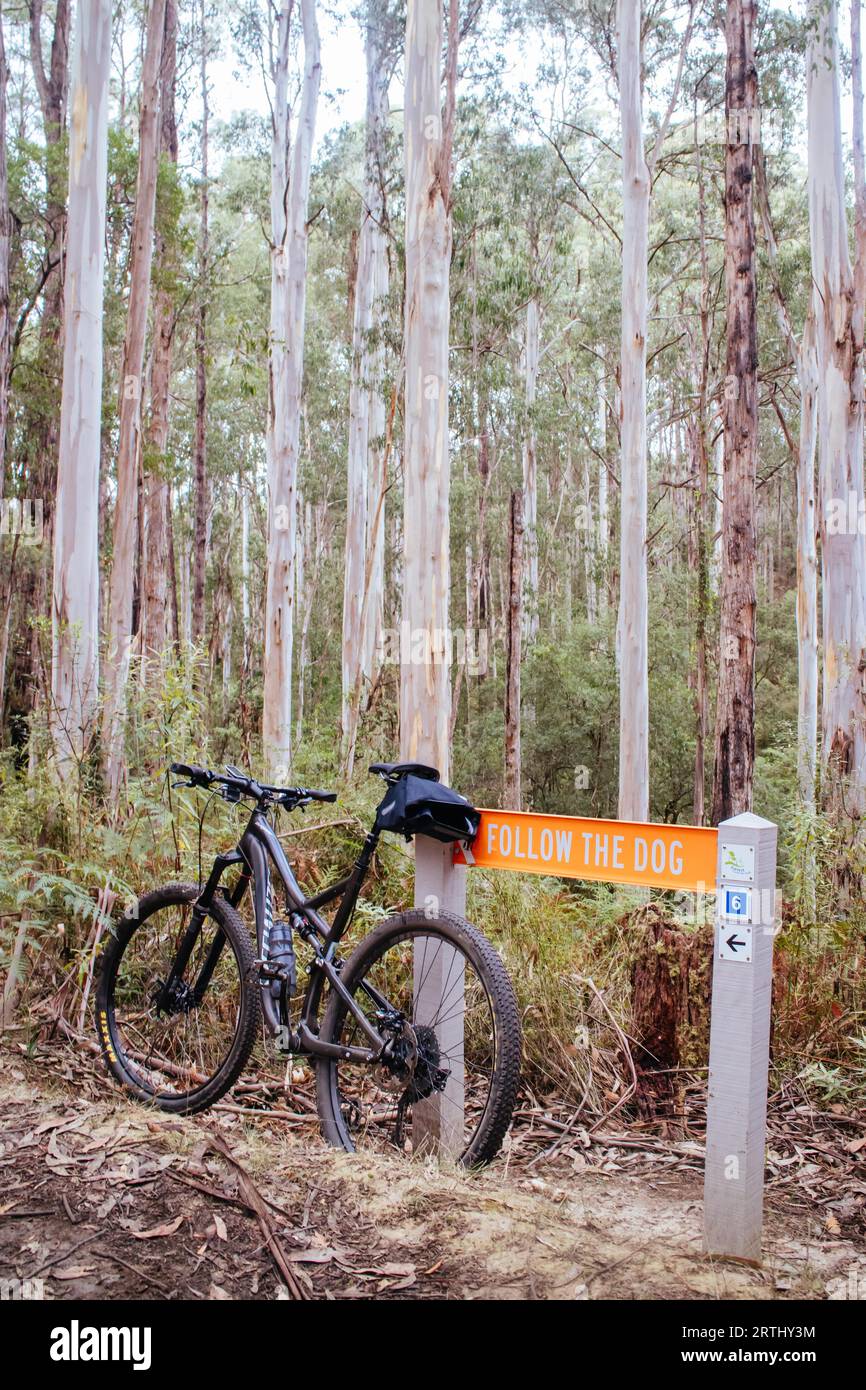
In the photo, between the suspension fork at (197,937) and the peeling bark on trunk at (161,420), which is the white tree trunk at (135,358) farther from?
the suspension fork at (197,937)

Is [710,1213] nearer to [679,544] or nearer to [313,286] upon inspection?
[679,544]

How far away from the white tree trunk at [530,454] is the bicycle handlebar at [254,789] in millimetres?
19745

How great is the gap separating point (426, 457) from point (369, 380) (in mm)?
11934

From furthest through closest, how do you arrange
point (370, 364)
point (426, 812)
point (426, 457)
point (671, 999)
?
point (370, 364) < point (426, 457) < point (671, 999) < point (426, 812)

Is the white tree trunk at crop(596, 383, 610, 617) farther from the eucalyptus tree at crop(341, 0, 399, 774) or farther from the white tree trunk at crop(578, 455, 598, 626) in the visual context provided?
the eucalyptus tree at crop(341, 0, 399, 774)

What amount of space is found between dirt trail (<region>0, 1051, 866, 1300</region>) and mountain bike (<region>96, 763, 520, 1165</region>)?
0.21m

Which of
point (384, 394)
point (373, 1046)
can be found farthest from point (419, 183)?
point (384, 394)

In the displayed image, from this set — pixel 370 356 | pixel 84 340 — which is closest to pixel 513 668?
pixel 84 340

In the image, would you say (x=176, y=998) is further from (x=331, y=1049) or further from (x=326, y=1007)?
(x=331, y=1049)

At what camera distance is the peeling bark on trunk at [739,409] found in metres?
9.66

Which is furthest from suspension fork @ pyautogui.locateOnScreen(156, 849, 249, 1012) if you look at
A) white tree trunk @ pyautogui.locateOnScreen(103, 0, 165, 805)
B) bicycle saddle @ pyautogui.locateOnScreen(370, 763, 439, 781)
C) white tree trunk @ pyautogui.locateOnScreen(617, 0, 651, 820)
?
white tree trunk @ pyautogui.locateOnScreen(617, 0, 651, 820)

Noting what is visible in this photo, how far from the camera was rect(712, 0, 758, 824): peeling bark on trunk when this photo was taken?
31.7ft

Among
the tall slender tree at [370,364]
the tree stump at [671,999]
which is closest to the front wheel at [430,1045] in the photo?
the tree stump at [671,999]

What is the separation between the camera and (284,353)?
17.0 m
